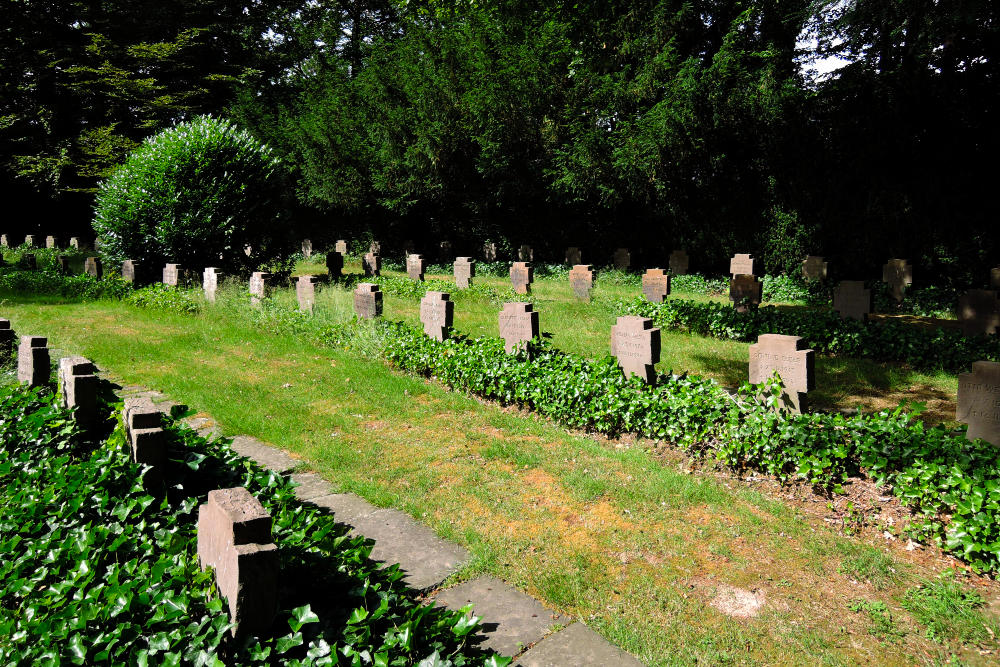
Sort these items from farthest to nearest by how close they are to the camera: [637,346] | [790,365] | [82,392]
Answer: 1. [637,346]
2. [790,365]
3. [82,392]

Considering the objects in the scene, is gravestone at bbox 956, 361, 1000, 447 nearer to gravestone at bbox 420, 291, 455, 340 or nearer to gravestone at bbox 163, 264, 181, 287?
gravestone at bbox 420, 291, 455, 340

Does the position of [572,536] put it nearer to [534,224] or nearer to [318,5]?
[534,224]

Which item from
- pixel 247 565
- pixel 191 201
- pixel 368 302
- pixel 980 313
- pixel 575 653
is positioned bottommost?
pixel 575 653

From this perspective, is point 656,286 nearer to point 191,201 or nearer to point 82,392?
point 191,201

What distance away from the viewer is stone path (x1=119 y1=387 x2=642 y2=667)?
3.16 metres

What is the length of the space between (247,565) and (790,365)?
531cm

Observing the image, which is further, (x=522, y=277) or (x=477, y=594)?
(x=522, y=277)

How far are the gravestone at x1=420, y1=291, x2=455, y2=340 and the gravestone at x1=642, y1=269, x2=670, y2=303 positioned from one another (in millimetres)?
6354

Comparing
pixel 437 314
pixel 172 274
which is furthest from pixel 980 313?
pixel 172 274

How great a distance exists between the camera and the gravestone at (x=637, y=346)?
691 centimetres

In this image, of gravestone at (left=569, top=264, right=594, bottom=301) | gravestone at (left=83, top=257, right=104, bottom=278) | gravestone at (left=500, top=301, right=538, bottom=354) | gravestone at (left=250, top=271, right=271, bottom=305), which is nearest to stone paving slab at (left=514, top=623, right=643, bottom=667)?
gravestone at (left=500, top=301, right=538, bottom=354)

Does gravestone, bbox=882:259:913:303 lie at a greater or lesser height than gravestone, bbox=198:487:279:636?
greater

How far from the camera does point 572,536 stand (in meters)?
4.48

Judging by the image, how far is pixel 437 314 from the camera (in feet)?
31.0
